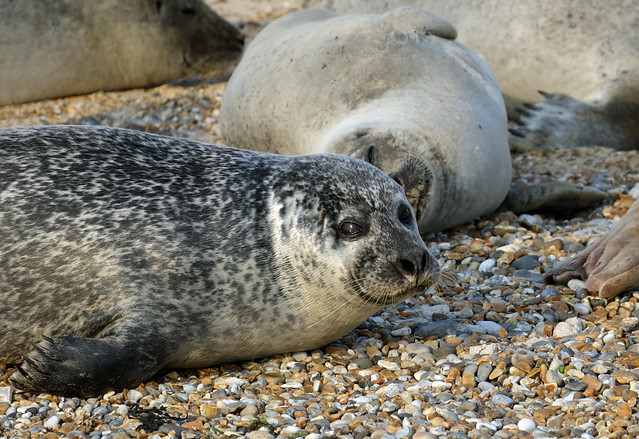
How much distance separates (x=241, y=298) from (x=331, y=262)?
1.17 feet

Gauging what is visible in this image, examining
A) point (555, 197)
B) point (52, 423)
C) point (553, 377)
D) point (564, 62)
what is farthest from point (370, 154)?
point (564, 62)

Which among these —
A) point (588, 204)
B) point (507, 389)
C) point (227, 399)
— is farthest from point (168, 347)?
point (588, 204)

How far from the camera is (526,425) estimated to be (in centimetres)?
284

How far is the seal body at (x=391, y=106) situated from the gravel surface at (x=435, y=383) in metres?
0.70

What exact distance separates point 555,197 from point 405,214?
2.25 metres

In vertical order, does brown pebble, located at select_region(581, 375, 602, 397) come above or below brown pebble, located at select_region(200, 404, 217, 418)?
above

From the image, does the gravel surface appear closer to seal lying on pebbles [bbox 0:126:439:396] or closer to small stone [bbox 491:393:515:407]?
small stone [bbox 491:393:515:407]

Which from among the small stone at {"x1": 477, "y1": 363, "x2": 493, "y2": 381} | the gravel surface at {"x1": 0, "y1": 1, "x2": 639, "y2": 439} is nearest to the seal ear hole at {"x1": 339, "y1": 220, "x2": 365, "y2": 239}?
the gravel surface at {"x1": 0, "y1": 1, "x2": 639, "y2": 439}

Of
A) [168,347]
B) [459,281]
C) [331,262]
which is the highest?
[331,262]

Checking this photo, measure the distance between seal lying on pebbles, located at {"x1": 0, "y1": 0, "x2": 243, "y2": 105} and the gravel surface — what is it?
4.91m

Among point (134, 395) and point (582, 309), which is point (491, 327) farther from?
point (134, 395)

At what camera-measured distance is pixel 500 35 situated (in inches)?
287

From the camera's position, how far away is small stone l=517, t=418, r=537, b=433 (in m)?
2.82

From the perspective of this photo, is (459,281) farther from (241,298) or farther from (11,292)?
(11,292)
